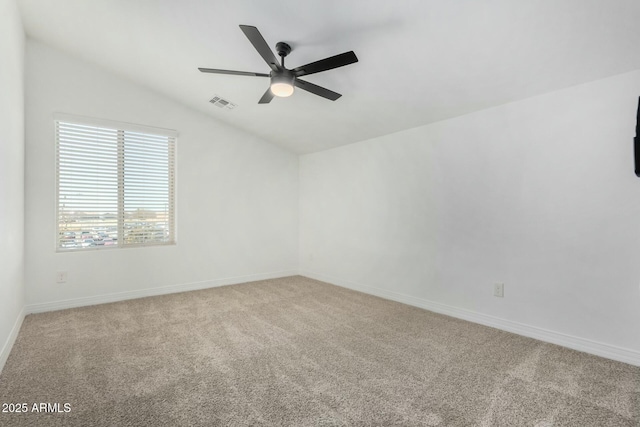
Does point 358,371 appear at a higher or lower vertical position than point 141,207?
lower

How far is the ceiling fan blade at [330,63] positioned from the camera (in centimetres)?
210

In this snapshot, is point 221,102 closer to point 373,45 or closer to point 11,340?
point 373,45

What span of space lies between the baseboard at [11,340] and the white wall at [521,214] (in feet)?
11.7

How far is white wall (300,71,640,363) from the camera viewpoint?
2.36 meters

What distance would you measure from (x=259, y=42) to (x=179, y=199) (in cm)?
290

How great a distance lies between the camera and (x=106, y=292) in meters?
3.79

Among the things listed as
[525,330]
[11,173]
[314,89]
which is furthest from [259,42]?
[525,330]

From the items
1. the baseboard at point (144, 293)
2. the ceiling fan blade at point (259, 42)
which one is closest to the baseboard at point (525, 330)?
the baseboard at point (144, 293)

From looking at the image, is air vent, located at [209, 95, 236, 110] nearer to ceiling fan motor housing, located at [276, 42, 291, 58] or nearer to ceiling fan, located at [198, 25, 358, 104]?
ceiling fan, located at [198, 25, 358, 104]

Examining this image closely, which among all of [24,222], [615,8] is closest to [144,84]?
[24,222]

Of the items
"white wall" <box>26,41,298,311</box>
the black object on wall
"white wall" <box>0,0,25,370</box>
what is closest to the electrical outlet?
"white wall" <box>26,41,298,311</box>

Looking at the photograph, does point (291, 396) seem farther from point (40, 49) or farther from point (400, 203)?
point (40, 49)

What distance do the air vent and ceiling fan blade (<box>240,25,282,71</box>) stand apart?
72.1 inches

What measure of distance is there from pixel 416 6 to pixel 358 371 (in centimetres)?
247
